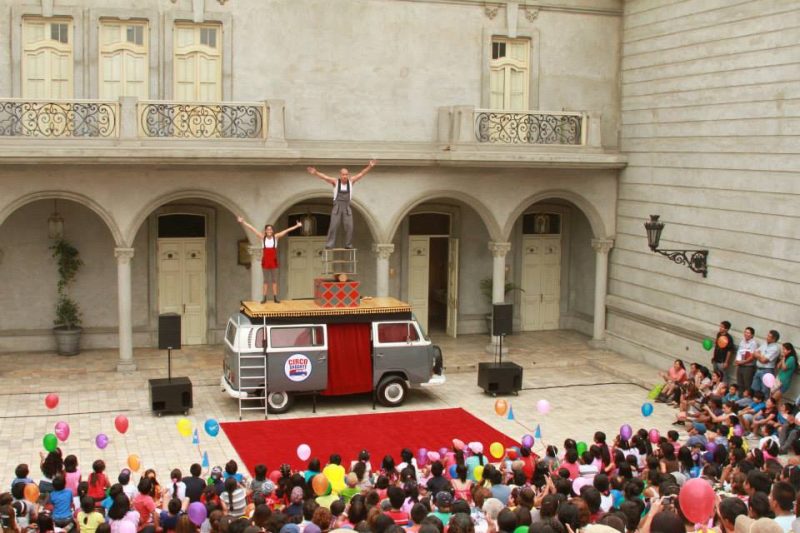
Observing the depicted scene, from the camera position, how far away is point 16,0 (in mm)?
20250

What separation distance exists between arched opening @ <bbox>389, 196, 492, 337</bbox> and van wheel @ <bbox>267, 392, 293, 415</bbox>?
6779mm

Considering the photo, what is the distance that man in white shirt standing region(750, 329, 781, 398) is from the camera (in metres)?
17.6

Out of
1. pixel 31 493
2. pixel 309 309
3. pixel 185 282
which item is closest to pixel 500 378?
pixel 309 309

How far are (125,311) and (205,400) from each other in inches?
116

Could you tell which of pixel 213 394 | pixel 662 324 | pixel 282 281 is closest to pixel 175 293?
pixel 282 281

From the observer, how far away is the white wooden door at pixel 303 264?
23.7 metres

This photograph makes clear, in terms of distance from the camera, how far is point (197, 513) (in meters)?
10.4

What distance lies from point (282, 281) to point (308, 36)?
18.7 feet

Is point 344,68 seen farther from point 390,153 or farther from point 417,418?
point 417,418

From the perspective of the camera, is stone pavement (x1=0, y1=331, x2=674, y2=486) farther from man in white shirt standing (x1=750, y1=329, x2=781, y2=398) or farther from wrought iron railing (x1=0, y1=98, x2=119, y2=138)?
wrought iron railing (x1=0, y1=98, x2=119, y2=138)

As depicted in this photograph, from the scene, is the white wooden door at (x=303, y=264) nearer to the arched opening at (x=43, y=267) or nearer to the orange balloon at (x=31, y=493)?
the arched opening at (x=43, y=267)

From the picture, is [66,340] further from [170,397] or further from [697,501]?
[697,501]

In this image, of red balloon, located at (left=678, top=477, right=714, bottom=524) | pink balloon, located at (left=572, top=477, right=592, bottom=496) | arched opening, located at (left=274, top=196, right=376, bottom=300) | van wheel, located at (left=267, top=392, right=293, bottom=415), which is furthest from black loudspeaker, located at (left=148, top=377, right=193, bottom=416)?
red balloon, located at (left=678, top=477, right=714, bottom=524)

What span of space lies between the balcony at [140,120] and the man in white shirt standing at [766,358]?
33.0ft
